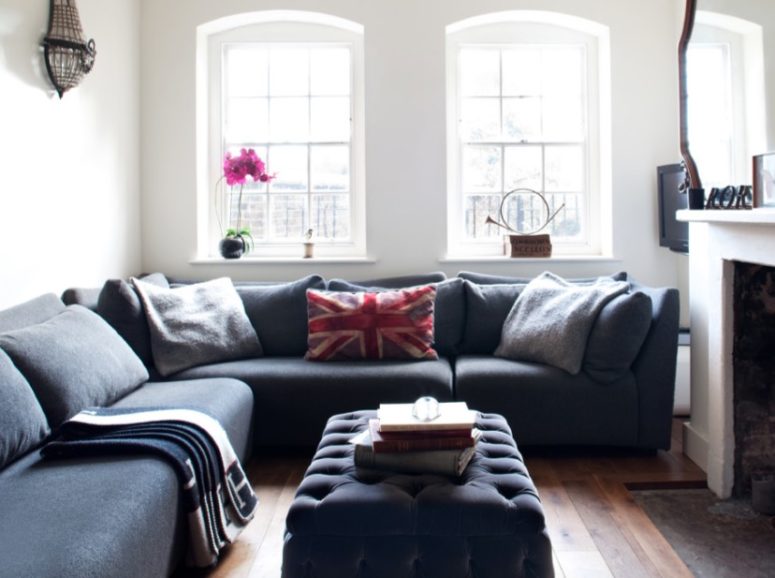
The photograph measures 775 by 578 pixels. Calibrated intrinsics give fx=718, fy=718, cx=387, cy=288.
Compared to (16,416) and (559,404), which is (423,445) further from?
(559,404)

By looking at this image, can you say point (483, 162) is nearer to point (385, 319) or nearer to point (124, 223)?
point (385, 319)

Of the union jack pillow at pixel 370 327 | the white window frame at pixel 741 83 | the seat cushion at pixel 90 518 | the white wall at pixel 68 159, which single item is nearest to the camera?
the seat cushion at pixel 90 518

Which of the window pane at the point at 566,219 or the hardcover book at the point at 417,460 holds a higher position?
the window pane at the point at 566,219

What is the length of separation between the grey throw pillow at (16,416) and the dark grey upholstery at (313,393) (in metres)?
1.14

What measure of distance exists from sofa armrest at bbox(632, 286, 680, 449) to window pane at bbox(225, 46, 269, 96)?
9.38ft

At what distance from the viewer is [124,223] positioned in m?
4.26

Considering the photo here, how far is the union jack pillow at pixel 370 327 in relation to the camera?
3.64 m

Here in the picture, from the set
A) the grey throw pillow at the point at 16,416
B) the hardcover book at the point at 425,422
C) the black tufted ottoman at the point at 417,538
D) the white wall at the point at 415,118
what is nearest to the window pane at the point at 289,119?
the white wall at the point at 415,118

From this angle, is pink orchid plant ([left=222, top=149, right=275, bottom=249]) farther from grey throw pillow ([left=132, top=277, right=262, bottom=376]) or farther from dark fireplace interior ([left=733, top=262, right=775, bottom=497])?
dark fireplace interior ([left=733, top=262, right=775, bottom=497])

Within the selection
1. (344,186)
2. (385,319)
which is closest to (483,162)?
(344,186)

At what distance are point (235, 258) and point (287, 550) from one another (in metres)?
2.83

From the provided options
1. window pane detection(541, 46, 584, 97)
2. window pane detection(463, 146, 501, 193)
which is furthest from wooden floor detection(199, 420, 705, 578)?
window pane detection(541, 46, 584, 97)

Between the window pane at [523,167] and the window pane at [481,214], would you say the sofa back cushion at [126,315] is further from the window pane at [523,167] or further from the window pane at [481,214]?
the window pane at [523,167]

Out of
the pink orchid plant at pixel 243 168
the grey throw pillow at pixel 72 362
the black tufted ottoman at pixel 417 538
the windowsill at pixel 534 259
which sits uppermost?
the pink orchid plant at pixel 243 168
